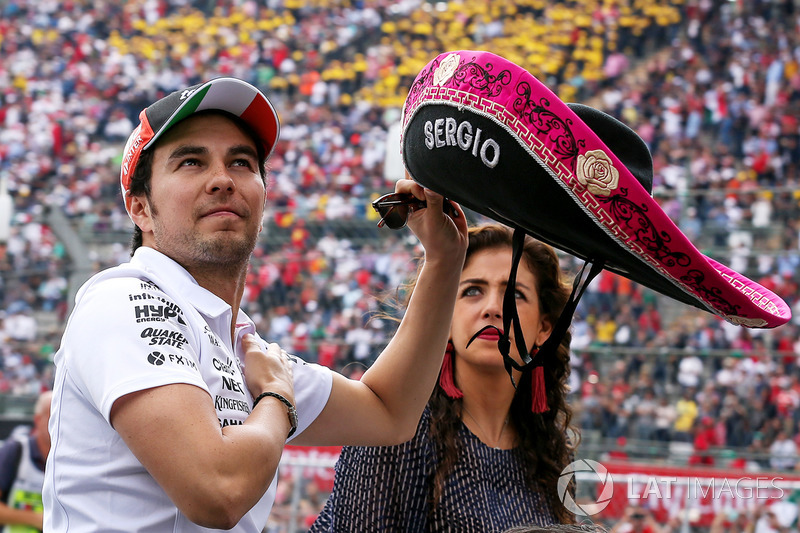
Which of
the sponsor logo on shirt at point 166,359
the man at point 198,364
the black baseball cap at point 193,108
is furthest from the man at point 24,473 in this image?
the sponsor logo on shirt at point 166,359

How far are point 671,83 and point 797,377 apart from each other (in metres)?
Result: 6.98

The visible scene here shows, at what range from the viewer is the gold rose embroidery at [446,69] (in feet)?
4.75

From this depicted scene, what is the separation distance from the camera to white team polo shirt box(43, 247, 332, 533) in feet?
4.26

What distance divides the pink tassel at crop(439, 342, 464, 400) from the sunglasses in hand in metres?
0.48

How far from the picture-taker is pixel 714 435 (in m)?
8.05

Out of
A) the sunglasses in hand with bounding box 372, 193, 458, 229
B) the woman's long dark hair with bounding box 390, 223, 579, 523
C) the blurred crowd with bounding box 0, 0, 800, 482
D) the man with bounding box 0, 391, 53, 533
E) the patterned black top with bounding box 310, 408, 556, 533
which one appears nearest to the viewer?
the sunglasses in hand with bounding box 372, 193, 458, 229

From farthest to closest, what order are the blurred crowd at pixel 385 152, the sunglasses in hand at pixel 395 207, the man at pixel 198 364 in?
the blurred crowd at pixel 385 152 < the sunglasses in hand at pixel 395 207 < the man at pixel 198 364

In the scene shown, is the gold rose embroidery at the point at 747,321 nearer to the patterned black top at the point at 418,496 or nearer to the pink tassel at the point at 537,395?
the pink tassel at the point at 537,395

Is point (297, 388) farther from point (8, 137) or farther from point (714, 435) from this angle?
point (8, 137)

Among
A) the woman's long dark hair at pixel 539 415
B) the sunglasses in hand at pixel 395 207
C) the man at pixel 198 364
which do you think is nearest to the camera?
the man at pixel 198 364

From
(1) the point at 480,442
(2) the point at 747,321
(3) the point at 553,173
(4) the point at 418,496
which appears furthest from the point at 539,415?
(3) the point at 553,173

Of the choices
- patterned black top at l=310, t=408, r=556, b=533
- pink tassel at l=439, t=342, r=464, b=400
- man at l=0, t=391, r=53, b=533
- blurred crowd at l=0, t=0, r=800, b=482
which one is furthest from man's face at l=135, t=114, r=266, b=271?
blurred crowd at l=0, t=0, r=800, b=482

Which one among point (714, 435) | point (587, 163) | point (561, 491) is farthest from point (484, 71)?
point (714, 435)

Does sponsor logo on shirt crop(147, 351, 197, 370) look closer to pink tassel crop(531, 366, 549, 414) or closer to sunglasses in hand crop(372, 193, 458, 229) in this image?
sunglasses in hand crop(372, 193, 458, 229)
